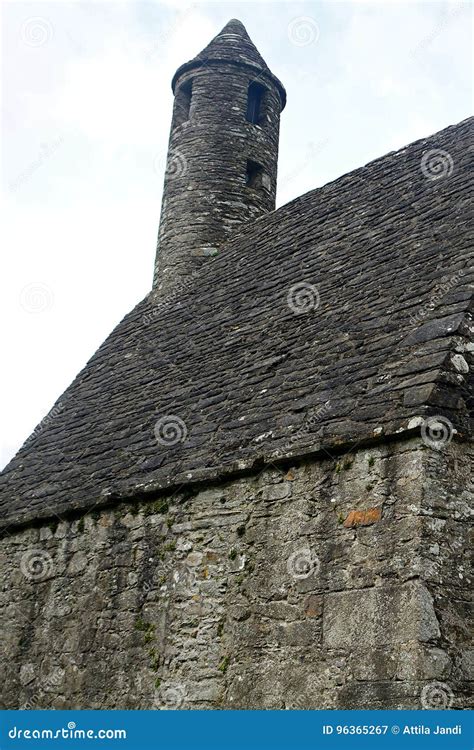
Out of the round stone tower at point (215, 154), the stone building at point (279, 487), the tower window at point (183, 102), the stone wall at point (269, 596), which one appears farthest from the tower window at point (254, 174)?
the stone wall at point (269, 596)

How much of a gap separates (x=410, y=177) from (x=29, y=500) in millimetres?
5474

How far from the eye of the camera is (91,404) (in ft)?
32.6

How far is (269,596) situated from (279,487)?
0.78 m

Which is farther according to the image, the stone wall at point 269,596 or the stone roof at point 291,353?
the stone roof at point 291,353

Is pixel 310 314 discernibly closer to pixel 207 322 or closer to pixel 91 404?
pixel 207 322

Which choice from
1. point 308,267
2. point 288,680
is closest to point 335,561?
point 288,680

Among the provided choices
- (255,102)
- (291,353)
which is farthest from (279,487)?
(255,102)

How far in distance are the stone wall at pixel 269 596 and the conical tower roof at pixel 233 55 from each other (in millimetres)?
9521

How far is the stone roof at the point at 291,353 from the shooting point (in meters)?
5.88

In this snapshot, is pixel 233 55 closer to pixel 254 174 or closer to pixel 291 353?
pixel 254 174

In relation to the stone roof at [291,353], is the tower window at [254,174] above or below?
above

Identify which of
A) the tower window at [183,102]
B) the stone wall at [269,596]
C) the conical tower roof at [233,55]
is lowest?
the stone wall at [269,596]

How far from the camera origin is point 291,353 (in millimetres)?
7348

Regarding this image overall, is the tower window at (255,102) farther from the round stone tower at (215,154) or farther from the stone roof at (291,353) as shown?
the stone roof at (291,353)
